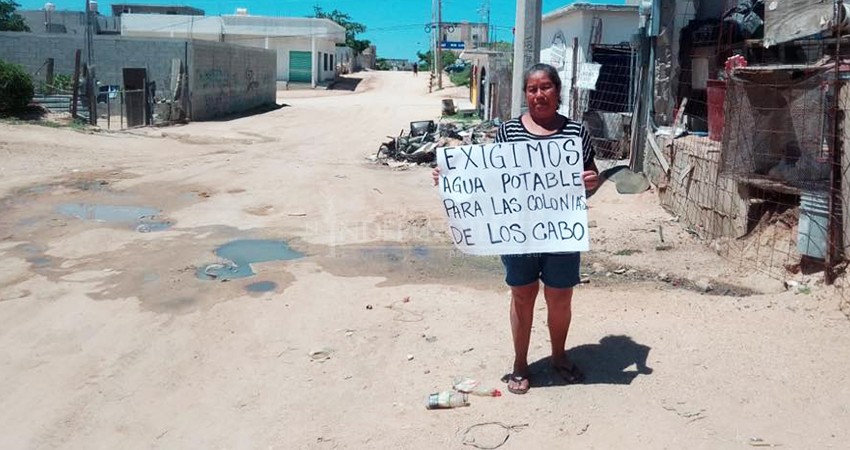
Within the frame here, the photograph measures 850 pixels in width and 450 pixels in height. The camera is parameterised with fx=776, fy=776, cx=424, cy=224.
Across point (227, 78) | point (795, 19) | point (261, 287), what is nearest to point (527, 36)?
point (795, 19)

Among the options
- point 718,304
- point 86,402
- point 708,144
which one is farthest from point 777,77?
point 86,402

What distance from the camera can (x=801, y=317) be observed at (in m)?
4.87

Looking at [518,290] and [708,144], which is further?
[708,144]

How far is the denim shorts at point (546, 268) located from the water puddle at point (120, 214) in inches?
223

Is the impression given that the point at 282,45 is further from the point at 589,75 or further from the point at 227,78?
the point at 589,75

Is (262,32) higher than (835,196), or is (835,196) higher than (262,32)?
(262,32)

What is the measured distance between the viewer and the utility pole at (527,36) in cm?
1372

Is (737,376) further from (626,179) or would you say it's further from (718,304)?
(626,179)

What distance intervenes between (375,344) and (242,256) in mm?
2968

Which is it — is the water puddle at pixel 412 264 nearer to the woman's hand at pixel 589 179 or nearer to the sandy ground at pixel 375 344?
the sandy ground at pixel 375 344

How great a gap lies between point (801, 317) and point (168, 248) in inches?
221

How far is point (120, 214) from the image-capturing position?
9422 millimetres

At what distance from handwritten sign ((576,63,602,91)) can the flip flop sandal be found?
1062 centimetres

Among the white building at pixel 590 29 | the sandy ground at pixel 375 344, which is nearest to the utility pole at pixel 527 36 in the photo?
the white building at pixel 590 29
